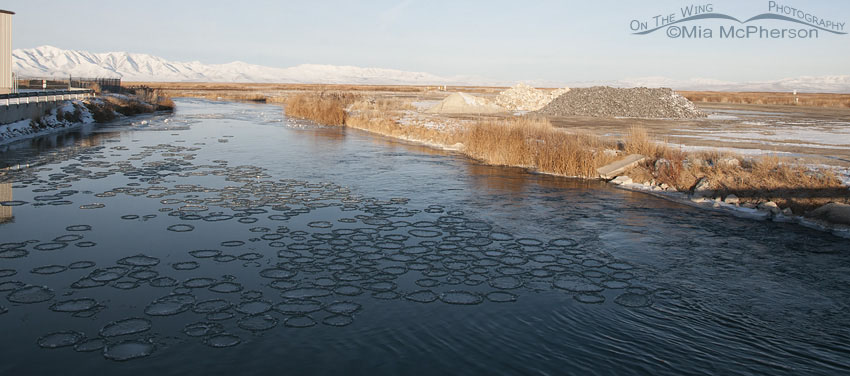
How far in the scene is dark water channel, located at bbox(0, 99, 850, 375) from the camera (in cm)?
512

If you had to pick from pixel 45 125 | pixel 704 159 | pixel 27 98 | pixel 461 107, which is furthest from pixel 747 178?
pixel 461 107

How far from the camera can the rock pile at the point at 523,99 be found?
170 ft

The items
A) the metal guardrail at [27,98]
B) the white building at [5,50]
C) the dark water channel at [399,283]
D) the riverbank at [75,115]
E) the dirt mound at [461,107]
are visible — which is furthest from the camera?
the dirt mound at [461,107]

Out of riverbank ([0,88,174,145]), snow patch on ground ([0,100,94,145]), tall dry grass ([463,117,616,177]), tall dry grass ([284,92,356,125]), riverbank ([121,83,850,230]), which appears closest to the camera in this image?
riverbank ([121,83,850,230])

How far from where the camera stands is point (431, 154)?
2084 cm

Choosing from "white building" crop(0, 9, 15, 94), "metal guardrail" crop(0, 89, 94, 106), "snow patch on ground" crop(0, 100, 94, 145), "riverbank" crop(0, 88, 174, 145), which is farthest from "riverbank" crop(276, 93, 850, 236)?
"white building" crop(0, 9, 15, 94)

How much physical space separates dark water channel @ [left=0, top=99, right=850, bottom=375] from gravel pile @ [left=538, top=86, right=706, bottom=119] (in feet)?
96.2

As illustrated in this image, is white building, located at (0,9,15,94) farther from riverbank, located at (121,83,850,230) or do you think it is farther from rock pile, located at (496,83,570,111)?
rock pile, located at (496,83,570,111)

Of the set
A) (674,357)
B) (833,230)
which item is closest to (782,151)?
(833,230)

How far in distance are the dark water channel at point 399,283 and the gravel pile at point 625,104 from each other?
29.3m

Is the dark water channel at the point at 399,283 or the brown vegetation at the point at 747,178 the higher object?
the brown vegetation at the point at 747,178

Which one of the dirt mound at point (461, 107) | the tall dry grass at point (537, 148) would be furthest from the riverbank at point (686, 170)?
the dirt mound at point (461, 107)

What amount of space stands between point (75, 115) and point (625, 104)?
3129 cm

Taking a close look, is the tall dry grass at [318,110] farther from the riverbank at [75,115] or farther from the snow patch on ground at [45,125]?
the snow patch on ground at [45,125]
